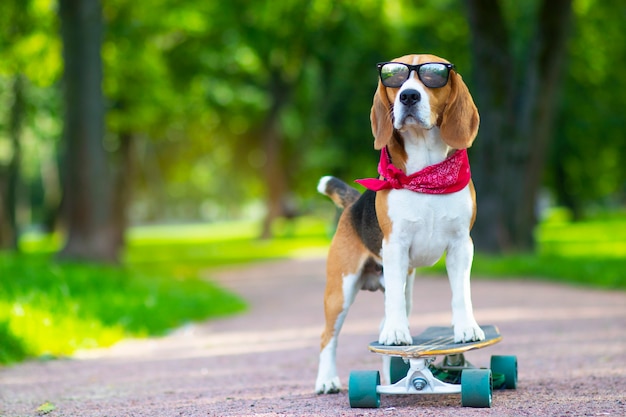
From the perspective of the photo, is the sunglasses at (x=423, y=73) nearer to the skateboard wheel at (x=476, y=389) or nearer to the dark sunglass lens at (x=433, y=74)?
the dark sunglass lens at (x=433, y=74)

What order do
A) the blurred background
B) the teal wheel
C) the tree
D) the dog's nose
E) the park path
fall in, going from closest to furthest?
the dog's nose
the park path
the teal wheel
the blurred background
the tree

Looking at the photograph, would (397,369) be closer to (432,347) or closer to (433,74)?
(432,347)

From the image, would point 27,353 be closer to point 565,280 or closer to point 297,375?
point 297,375

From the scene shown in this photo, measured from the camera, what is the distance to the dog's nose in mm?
4848

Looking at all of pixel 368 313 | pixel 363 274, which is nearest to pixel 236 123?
pixel 368 313

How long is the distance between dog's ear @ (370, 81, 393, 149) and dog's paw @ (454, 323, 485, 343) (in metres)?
1.09

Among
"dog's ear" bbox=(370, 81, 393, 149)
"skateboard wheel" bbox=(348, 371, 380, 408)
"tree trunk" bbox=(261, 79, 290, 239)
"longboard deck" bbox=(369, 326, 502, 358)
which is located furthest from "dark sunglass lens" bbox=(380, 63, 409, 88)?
"tree trunk" bbox=(261, 79, 290, 239)

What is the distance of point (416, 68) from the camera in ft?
16.1

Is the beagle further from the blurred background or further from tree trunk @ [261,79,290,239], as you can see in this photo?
tree trunk @ [261,79,290,239]

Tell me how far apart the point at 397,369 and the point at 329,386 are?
443mm

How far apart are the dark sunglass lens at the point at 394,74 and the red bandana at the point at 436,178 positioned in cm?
47

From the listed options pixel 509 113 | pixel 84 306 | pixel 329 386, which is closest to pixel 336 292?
pixel 329 386

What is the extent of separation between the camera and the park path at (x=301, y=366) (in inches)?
209

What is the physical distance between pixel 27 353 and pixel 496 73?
12.4 meters
